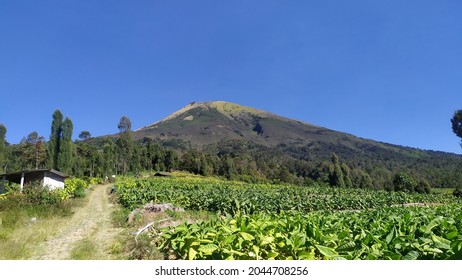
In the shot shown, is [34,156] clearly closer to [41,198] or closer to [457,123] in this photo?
[41,198]

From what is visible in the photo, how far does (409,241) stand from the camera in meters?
3.25

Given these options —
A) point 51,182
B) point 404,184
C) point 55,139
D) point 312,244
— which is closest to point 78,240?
point 312,244

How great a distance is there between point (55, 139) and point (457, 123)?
6727 centimetres

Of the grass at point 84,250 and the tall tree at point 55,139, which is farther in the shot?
the tall tree at point 55,139

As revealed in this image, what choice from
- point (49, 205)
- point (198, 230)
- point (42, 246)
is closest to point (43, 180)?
point (49, 205)

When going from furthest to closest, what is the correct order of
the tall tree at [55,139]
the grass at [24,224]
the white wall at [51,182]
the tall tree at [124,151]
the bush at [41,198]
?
the tall tree at [124,151] < the tall tree at [55,139] < the white wall at [51,182] < the bush at [41,198] < the grass at [24,224]

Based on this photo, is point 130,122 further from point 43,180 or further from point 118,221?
point 118,221

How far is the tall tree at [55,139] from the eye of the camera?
50719 millimetres

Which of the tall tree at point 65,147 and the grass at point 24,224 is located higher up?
the tall tree at point 65,147

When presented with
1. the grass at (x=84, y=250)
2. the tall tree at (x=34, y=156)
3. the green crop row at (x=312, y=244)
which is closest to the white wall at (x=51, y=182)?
the grass at (x=84, y=250)

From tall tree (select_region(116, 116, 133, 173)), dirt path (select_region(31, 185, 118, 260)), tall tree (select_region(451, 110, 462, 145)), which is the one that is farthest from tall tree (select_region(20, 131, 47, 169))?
tall tree (select_region(451, 110, 462, 145))

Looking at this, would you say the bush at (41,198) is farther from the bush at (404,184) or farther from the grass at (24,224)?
the bush at (404,184)

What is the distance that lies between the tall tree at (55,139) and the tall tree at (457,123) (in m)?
66.0

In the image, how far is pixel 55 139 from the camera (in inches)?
2037
